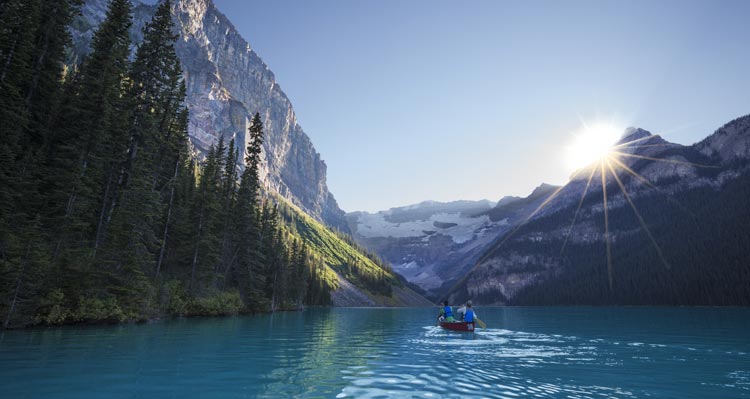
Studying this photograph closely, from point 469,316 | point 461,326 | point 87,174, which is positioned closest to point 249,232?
point 87,174

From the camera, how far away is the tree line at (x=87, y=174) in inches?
1099

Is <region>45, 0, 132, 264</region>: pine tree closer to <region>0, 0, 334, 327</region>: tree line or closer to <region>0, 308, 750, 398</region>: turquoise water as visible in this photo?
<region>0, 0, 334, 327</region>: tree line

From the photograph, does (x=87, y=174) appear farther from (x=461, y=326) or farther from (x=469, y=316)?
(x=469, y=316)

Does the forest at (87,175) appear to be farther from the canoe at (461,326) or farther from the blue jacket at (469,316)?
the blue jacket at (469,316)

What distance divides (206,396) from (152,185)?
3954 cm

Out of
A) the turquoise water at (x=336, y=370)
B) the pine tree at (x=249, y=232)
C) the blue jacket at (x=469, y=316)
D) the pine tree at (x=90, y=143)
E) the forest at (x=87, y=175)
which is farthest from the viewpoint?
the pine tree at (x=249, y=232)

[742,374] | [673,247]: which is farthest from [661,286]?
[742,374]

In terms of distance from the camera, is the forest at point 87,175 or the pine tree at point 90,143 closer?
the forest at point 87,175

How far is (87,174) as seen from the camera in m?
35.4

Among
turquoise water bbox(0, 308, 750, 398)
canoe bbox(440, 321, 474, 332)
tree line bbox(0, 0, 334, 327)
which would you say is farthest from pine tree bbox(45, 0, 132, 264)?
canoe bbox(440, 321, 474, 332)

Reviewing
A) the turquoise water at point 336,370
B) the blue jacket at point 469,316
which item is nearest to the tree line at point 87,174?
the turquoise water at point 336,370

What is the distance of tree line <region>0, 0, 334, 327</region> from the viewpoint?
27922 mm

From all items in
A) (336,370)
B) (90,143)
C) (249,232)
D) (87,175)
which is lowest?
(336,370)

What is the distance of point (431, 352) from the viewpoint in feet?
81.9
